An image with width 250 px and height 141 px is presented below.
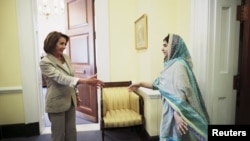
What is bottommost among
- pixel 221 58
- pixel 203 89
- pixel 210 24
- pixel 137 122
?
pixel 137 122

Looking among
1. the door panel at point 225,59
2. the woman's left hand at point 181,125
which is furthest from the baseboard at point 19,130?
the door panel at point 225,59

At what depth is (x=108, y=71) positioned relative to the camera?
3.10m

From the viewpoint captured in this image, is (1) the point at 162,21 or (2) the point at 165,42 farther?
(1) the point at 162,21

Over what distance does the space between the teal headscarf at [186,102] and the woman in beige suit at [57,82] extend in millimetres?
741

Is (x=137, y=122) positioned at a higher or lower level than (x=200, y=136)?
lower

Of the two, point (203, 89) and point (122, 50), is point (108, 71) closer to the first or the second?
point (122, 50)

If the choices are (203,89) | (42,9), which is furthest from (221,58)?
(42,9)

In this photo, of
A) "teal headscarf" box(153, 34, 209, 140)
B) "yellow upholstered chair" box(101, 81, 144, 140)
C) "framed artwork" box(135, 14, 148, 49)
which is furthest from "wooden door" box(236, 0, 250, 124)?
"yellow upholstered chair" box(101, 81, 144, 140)

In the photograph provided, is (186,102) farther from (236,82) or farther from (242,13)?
(242,13)

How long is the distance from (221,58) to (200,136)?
0.70 metres

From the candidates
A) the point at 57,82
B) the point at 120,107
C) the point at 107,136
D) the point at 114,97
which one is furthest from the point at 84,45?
the point at 57,82

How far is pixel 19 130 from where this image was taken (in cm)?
286

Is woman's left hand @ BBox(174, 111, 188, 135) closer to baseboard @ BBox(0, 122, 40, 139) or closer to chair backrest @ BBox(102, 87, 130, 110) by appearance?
chair backrest @ BBox(102, 87, 130, 110)

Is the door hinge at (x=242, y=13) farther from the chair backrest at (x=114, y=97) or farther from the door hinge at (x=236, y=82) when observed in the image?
the chair backrest at (x=114, y=97)
